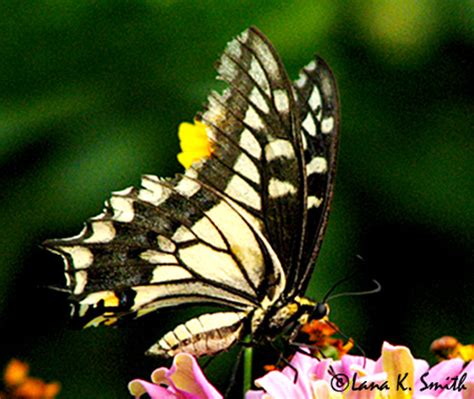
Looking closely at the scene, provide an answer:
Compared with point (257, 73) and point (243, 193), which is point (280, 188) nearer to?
point (243, 193)

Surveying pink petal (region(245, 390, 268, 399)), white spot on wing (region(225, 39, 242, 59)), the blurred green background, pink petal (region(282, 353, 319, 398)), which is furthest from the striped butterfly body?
the blurred green background

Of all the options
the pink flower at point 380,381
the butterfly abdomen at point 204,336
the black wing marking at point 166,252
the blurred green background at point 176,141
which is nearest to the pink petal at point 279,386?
the pink flower at point 380,381

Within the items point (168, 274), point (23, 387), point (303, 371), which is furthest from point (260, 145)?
point (23, 387)

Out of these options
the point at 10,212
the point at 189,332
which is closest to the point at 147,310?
the point at 189,332

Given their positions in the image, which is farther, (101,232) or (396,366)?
(101,232)

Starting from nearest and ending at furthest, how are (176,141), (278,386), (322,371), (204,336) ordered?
(278,386) → (322,371) → (204,336) → (176,141)

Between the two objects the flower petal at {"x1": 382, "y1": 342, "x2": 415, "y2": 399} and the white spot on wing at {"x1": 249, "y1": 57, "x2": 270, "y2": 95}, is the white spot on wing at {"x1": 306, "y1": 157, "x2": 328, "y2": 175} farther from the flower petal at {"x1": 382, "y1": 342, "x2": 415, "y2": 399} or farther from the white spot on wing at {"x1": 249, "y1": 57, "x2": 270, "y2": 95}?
the flower petal at {"x1": 382, "y1": 342, "x2": 415, "y2": 399}

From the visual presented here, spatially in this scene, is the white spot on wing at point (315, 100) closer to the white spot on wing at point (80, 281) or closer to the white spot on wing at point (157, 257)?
the white spot on wing at point (157, 257)
